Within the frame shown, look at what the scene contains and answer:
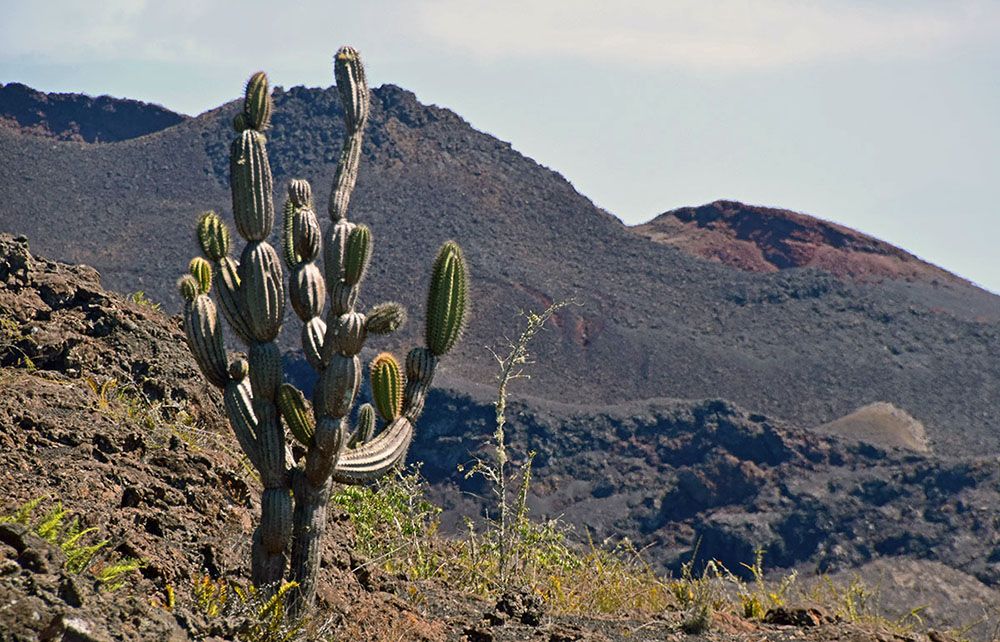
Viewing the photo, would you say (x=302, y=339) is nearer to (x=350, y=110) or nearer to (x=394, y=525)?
(x=350, y=110)

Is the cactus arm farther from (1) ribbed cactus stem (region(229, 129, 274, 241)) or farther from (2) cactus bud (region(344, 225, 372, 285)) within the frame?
(1) ribbed cactus stem (region(229, 129, 274, 241))

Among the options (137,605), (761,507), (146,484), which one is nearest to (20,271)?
(146,484)

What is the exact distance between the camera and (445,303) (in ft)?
16.8

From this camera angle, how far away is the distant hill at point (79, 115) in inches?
1964

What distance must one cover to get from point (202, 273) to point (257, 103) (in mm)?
888

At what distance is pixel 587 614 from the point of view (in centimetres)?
591

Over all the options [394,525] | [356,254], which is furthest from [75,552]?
[394,525]

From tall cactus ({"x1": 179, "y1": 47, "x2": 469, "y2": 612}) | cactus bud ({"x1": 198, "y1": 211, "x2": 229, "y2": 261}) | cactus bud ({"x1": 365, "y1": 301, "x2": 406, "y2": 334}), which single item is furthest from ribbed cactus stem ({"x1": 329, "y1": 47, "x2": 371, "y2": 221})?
cactus bud ({"x1": 365, "y1": 301, "x2": 406, "y2": 334})

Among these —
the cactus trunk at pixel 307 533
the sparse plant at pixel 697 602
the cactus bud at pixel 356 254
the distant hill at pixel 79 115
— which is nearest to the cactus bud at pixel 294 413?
the cactus trunk at pixel 307 533

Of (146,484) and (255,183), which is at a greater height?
(255,183)

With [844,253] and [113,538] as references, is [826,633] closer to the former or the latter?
[113,538]

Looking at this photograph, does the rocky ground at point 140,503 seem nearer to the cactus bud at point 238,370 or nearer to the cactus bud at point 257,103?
the cactus bud at point 238,370

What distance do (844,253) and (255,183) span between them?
43514mm

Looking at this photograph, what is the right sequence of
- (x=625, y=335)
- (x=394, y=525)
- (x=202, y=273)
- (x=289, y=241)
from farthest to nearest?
(x=625, y=335) < (x=394, y=525) < (x=202, y=273) < (x=289, y=241)
